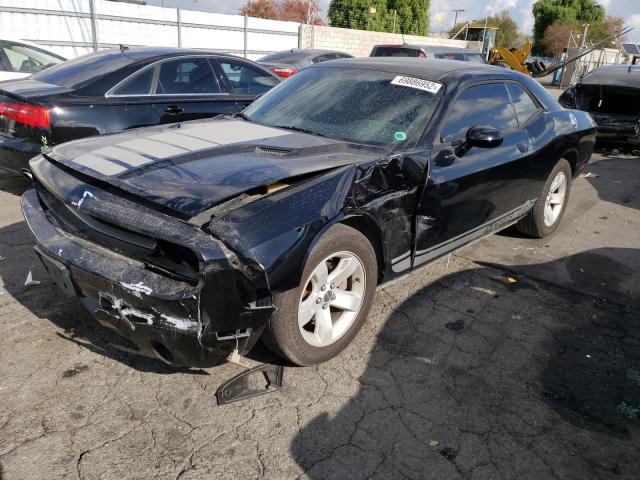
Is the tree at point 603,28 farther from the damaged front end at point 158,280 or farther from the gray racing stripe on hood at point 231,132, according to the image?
the damaged front end at point 158,280

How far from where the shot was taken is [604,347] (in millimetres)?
3346

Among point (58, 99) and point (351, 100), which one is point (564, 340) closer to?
point (351, 100)

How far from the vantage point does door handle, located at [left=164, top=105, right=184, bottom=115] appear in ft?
17.8

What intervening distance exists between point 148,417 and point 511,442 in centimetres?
175

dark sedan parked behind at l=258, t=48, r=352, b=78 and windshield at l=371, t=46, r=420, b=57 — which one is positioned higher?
windshield at l=371, t=46, r=420, b=57

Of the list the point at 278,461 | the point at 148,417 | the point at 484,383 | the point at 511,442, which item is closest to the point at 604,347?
the point at 484,383

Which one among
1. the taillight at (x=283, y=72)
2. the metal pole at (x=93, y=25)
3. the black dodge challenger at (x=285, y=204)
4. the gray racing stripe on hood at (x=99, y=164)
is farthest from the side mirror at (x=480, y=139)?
the metal pole at (x=93, y=25)

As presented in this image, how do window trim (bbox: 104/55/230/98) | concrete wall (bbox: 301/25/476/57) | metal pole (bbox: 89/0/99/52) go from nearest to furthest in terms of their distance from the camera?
window trim (bbox: 104/55/230/98), metal pole (bbox: 89/0/99/52), concrete wall (bbox: 301/25/476/57)

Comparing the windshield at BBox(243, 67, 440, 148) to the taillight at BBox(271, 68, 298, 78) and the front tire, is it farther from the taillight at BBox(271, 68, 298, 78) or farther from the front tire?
the taillight at BBox(271, 68, 298, 78)

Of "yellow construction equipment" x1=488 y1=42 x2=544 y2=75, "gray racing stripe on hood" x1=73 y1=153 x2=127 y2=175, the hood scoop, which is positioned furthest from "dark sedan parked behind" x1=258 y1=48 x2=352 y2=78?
"yellow construction equipment" x1=488 y1=42 x2=544 y2=75

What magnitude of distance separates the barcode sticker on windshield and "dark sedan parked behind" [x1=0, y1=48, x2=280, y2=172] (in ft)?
9.21

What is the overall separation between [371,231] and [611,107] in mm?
8739

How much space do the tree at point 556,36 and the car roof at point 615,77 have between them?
43.4 meters

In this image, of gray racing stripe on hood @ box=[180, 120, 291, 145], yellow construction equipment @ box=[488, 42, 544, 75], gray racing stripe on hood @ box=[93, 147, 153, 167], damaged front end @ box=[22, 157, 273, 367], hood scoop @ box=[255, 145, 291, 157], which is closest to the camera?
damaged front end @ box=[22, 157, 273, 367]
